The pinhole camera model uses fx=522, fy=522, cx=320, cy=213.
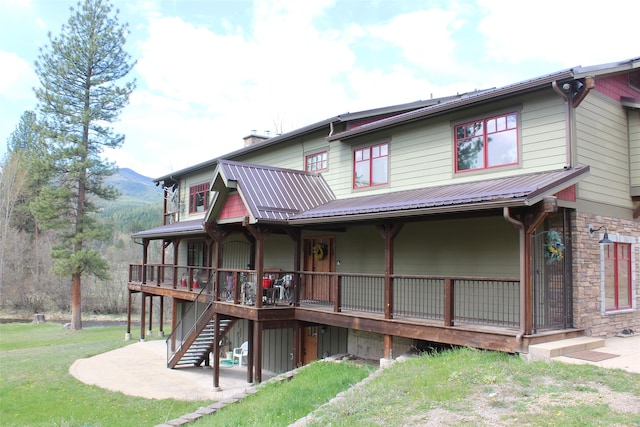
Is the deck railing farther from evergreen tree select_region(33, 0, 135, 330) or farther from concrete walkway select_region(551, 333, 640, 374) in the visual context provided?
evergreen tree select_region(33, 0, 135, 330)

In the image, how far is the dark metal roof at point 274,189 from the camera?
13.6 metres

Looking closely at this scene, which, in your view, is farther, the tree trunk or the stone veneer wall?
the tree trunk

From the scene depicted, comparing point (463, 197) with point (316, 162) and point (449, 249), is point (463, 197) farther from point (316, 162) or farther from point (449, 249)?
point (316, 162)

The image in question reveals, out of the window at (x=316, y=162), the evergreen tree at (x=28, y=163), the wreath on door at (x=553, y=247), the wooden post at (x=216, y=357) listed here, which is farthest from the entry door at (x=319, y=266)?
the evergreen tree at (x=28, y=163)

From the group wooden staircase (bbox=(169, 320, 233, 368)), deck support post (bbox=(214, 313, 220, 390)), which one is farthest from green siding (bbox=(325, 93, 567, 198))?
wooden staircase (bbox=(169, 320, 233, 368))

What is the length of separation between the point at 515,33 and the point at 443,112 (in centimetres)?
2024

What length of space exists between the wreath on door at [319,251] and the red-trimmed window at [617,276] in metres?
7.87

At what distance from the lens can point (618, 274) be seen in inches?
453

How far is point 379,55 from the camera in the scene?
4156 cm

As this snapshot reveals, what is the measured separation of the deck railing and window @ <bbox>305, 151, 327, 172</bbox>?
11.7ft

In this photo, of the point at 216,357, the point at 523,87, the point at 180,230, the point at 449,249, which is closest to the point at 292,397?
the point at 449,249

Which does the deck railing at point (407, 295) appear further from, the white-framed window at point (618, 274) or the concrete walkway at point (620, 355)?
the white-framed window at point (618, 274)

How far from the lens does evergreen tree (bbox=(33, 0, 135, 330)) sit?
101 feet

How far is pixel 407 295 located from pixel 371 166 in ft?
12.9
